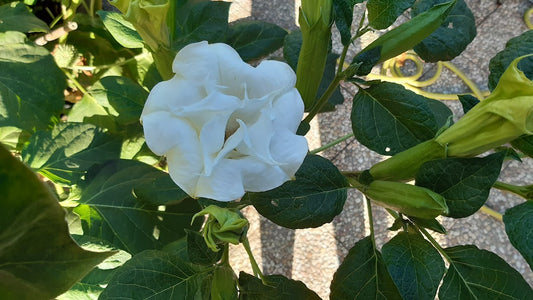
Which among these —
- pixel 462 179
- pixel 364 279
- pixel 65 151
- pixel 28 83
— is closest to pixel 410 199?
pixel 462 179

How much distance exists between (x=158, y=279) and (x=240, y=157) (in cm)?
27

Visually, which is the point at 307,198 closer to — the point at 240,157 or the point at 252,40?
the point at 240,157

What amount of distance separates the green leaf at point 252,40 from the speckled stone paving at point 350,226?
45cm

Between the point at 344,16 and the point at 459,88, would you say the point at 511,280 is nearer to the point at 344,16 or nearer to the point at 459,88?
the point at 344,16

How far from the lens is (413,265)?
1.65ft

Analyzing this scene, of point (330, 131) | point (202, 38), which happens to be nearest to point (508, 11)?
point (330, 131)

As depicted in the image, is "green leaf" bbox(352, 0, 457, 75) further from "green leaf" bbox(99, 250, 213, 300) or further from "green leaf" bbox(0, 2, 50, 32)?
"green leaf" bbox(0, 2, 50, 32)

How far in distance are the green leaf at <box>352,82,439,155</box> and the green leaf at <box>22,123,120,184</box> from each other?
1.41 ft

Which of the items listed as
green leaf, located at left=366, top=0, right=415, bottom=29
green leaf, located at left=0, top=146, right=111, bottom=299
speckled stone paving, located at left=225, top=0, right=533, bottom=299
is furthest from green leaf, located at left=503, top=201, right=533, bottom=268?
speckled stone paving, located at left=225, top=0, right=533, bottom=299

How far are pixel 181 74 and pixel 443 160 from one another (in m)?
0.24

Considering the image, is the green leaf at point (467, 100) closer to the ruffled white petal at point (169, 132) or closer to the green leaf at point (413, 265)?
the green leaf at point (413, 265)

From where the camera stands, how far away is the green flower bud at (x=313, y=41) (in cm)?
45

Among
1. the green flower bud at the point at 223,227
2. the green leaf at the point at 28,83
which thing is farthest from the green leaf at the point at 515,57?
the green leaf at the point at 28,83

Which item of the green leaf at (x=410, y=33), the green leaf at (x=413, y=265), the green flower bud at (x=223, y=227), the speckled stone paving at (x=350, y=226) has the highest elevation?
the green leaf at (x=410, y=33)
